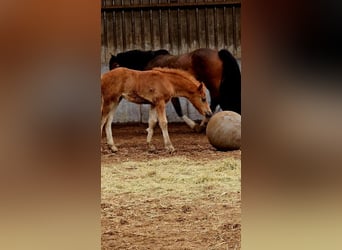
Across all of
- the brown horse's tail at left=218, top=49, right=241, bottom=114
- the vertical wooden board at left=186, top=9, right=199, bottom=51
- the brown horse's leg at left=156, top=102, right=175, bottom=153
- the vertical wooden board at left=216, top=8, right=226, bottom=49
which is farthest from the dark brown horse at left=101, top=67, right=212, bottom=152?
the vertical wooden board at left=216, top=8, right=226, bottom=49

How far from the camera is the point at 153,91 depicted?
101 inches

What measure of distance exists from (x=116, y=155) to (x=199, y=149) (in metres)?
0.43

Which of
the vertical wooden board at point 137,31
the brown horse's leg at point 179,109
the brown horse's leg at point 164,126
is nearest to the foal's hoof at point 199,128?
the brown horse's leg at point 179,109

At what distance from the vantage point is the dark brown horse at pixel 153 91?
2330 millimetres

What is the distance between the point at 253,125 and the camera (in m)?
1.18

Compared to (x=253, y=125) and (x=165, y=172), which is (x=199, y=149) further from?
(x=253, y=125)

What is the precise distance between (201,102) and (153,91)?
27 cm

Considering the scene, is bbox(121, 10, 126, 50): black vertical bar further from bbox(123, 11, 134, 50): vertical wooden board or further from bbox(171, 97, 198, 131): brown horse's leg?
bbox(171, 97, 198, 131): brown horse's leg

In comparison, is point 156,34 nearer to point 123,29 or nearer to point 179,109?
point 123,29

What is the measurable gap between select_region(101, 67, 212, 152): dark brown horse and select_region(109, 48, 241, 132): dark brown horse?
1.6 inches

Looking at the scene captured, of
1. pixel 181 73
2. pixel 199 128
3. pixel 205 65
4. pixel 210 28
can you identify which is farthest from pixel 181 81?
pixel 210 28

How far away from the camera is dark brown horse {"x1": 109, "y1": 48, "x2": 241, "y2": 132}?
2.41m

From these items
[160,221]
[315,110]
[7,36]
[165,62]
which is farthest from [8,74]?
[165,62]

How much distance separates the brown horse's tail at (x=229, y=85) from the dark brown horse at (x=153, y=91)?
0.35 feet
